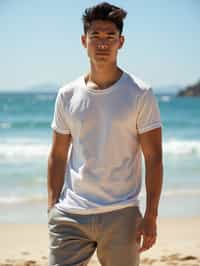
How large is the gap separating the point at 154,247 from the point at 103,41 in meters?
3.56

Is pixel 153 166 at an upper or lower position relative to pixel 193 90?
upper

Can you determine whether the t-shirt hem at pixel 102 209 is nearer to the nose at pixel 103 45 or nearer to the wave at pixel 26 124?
the nose at pixel 103 45

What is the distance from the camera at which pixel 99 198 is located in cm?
258

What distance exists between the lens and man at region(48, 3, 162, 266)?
2549 mm

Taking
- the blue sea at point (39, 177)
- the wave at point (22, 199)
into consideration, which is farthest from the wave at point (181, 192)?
the wave at point (22, 199)

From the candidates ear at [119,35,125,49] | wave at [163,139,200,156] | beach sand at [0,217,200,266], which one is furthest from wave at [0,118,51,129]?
ear at [119,35,125,49]

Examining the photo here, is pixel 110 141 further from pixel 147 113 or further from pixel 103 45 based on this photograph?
pixel 103 45

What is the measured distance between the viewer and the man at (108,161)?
8.36ft

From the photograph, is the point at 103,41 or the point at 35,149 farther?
the point at 35,149

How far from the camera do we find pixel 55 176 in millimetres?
2820

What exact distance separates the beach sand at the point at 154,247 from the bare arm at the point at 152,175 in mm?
2604

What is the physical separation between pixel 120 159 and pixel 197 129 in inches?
966

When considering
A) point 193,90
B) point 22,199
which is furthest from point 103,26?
point 193,90

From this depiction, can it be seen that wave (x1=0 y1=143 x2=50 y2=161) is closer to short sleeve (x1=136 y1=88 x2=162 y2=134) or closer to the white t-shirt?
the white t-shirt
